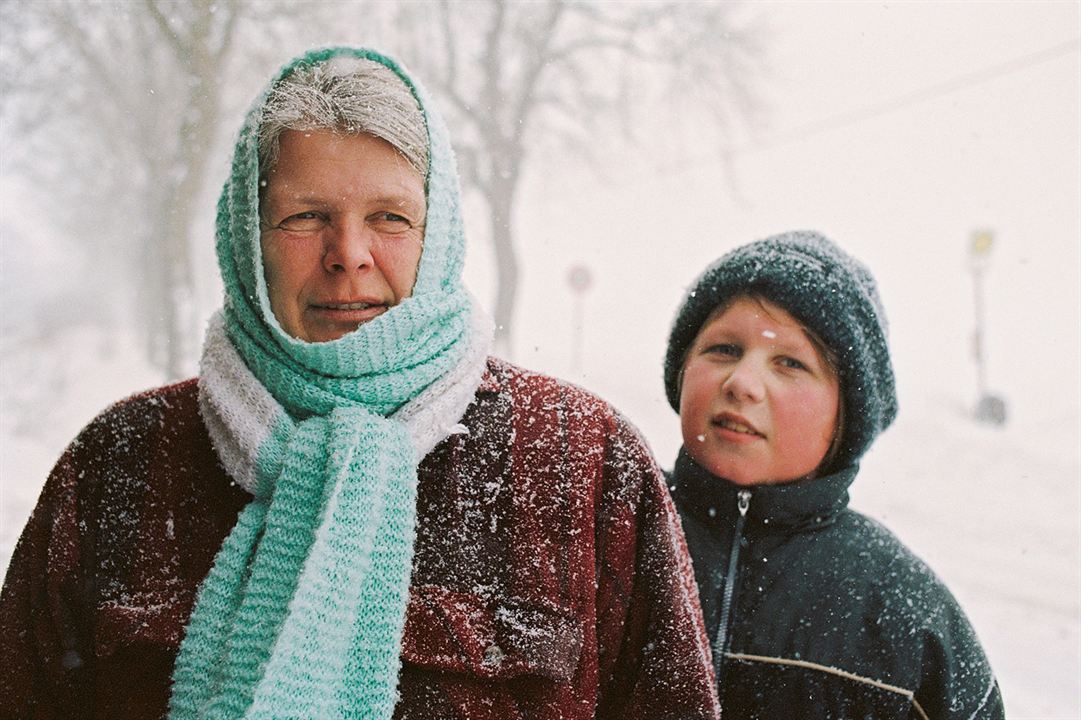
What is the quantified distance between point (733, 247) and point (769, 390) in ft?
1.34

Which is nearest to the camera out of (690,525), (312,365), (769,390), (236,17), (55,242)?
(312,365)

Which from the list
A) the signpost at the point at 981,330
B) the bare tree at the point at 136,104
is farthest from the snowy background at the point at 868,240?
the bare tree at the point at 136,104

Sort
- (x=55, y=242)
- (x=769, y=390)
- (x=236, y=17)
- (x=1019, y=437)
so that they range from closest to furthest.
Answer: (x=769, y=390), (x=236, y=17), (x=55, y=242), (x=1019, y=437)

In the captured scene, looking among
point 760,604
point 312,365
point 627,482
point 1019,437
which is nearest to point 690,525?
point 760,604

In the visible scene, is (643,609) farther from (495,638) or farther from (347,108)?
(347,108)

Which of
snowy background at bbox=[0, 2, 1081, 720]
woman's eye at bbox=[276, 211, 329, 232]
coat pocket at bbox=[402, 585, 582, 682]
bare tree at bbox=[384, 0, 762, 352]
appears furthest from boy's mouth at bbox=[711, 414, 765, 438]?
bare tree at bbox=[384, 0, 762, 352]

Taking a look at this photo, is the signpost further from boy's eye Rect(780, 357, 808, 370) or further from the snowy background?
boy's eye Rect(780, 357, 808, 370)

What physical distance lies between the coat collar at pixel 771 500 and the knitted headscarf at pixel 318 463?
0.67 metres

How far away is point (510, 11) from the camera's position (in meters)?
2.74

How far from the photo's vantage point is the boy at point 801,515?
62.6 inches

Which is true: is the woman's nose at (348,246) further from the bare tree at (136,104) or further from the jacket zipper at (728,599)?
the bare tree at (136,104)

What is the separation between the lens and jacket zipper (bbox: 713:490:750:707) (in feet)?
5.47

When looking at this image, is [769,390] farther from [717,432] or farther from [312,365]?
[312,365]

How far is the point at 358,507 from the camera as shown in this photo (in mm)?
1243
